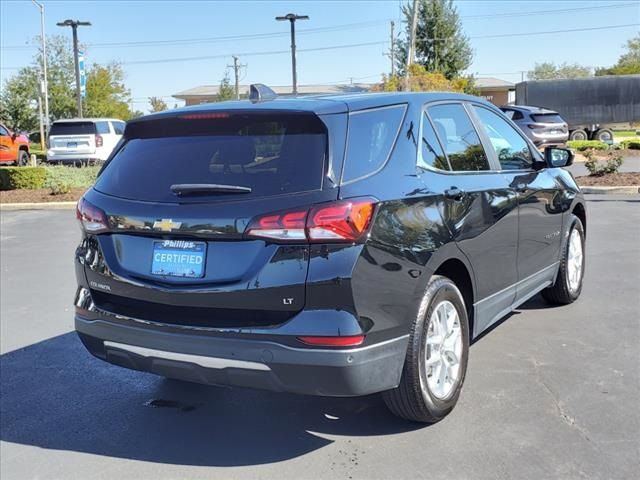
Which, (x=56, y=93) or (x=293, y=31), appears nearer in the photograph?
(x=293, y=31)

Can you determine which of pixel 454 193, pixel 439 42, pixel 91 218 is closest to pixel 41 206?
pixel 91 218

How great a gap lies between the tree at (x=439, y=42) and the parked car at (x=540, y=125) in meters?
20.9

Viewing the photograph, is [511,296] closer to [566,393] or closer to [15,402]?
[566,393]

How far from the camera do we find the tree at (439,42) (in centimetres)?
4425

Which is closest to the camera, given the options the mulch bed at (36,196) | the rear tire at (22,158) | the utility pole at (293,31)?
the mulch bed at (36,196)

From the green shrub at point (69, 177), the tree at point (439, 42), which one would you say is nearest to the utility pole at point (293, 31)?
the tree at point (439, 42)

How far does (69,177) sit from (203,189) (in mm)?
15358

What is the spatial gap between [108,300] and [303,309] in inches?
46.6

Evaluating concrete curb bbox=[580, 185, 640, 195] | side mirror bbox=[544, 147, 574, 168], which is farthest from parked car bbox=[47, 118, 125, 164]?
side mirror bbox=[544, 147, 574, 168]

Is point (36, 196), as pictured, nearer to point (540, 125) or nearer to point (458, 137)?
point (458, 137)

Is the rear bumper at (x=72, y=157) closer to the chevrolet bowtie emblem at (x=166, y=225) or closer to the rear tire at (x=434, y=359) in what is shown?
the chevrolet bowtie emblem at (x=166, y=225)

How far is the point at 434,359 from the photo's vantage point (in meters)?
3.61

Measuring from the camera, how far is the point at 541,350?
4832 millimetres

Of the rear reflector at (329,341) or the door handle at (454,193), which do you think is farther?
the door handle at (454,193)
